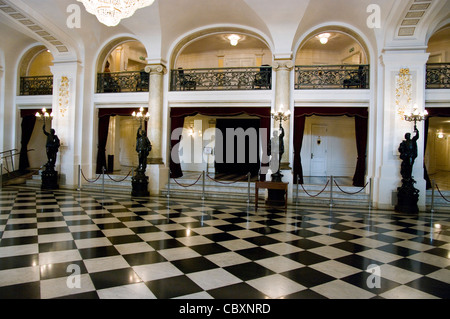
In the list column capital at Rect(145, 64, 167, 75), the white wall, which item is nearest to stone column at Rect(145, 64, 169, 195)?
column capital at Rect(145, 64, 167, 75)

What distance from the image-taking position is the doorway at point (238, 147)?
14305 mm

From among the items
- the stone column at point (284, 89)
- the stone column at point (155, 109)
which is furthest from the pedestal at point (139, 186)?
the stone column at point (284, 89)

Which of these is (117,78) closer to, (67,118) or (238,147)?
(67,118)

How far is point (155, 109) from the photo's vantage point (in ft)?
31.6

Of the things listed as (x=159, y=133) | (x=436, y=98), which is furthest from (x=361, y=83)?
(x=159, y=133)

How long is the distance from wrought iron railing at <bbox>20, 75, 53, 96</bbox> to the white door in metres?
10.6

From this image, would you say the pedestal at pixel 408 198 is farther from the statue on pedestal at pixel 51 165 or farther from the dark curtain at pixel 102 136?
the statue on pedestal at pixel 51 165

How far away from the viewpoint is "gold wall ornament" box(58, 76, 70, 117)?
10.1 meters

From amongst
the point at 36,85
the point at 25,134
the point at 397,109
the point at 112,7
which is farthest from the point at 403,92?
the point at 25,134

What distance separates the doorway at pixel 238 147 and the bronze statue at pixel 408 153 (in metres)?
6.94

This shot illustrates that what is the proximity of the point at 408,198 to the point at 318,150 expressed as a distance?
230 inches

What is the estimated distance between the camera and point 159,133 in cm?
976
